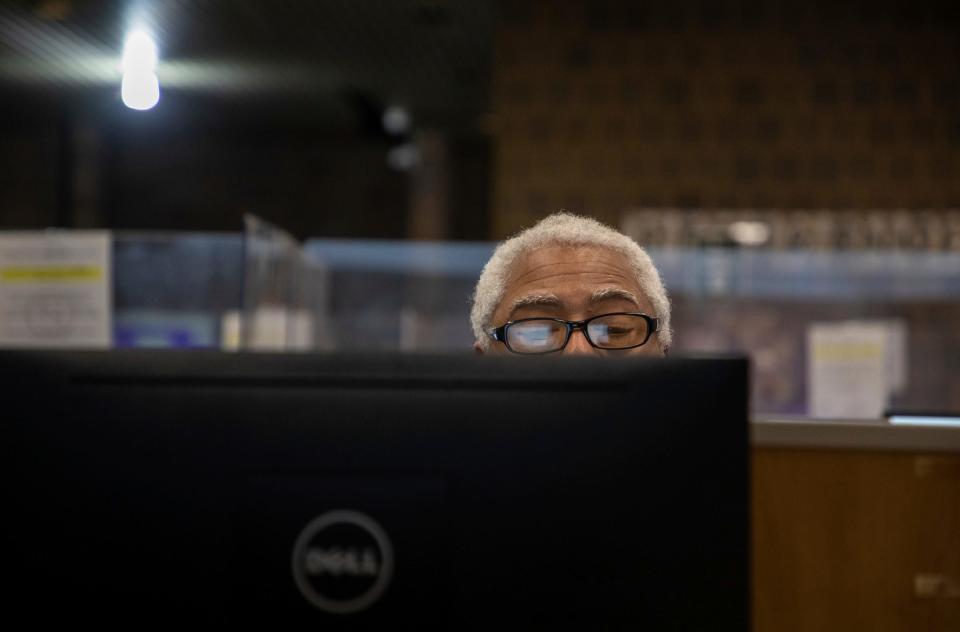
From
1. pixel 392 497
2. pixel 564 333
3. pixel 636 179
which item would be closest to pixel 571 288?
pixel 564 333

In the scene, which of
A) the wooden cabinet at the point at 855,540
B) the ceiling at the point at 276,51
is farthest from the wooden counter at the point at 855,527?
the ceiling at the point at 276,51

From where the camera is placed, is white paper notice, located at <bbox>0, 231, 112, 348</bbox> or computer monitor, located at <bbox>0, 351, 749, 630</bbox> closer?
computer monitor, located at <bbox>0, 351, 749, 630</bbox>

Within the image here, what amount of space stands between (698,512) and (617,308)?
3.16 feet

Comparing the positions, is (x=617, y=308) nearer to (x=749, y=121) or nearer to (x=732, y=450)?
(x=732, y=450)

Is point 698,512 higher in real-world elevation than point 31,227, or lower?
lower

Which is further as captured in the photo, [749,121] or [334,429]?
[749,121]

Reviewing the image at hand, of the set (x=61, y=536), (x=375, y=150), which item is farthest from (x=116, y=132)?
(x=61, y=536)

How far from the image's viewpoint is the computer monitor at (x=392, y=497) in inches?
26.4

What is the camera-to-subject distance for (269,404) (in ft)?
2.28

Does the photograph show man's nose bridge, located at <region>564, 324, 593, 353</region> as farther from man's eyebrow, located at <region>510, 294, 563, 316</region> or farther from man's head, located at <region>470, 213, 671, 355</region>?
man's eyebrow, located at <region>510, 294, 563, 316</region>

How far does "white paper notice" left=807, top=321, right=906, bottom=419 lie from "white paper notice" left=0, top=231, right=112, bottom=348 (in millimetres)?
2654

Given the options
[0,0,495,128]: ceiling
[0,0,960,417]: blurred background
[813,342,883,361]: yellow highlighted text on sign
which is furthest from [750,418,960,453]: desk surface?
[0,0,495,128]: ceiling

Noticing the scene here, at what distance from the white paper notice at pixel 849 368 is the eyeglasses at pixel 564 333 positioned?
2.62 meters

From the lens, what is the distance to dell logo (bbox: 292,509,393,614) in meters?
0.67
